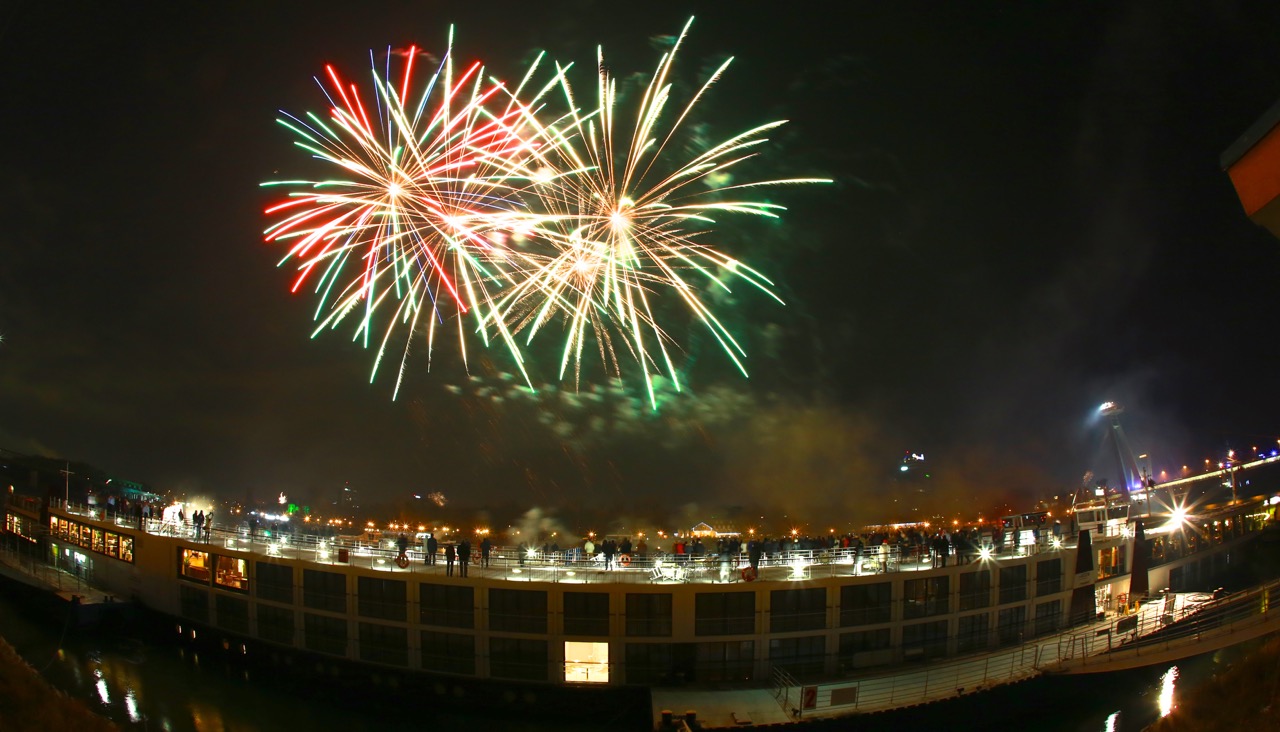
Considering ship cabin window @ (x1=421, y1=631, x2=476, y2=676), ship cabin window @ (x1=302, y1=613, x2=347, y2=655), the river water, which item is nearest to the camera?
the river water

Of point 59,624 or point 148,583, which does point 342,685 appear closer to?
point 148,583

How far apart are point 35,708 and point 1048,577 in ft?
90.7

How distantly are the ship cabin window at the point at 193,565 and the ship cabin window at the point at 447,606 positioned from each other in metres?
11.3

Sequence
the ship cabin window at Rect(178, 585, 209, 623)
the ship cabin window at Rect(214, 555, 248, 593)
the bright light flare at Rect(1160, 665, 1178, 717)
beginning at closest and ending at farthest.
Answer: the bright light flare at Rect(1160, 665, 1178, 717) < the ship cabin window at Rect(214, 555, 248, 593) < the ship cabin window at Rect(178, 585, 209, 623)

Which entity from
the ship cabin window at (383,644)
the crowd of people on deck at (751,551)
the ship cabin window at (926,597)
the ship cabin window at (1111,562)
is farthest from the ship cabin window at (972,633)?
the ship cabin window at (383,644)

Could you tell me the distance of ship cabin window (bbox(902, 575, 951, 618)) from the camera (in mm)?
22000

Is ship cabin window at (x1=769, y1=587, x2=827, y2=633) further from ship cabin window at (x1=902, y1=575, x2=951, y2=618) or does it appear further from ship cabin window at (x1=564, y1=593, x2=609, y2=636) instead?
ship cabin window at (x1=564, y1=593, x2=609, y2=636)

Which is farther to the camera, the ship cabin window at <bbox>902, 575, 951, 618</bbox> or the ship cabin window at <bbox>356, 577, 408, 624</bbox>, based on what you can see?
the ship cabin window at <bbox>356, 577, 408, 624</bbox>

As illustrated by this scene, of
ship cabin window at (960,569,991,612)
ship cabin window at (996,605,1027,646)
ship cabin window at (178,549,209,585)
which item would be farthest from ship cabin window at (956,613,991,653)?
ship cabin window at (178,549,209,585)

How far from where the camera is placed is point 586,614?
20.7 metres

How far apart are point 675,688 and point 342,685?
36.9 feet

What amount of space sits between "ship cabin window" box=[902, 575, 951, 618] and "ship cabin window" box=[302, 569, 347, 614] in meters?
17.8

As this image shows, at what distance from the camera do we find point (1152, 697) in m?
23.2

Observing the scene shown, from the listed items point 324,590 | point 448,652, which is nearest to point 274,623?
point 324,590
